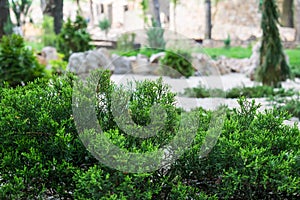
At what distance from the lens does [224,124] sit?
254 centimetres

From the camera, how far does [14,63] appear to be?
275 inches

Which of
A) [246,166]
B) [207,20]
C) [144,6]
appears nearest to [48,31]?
[144,6]

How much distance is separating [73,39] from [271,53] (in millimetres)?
5269

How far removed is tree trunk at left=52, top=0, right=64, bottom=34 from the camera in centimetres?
Answer: 1436

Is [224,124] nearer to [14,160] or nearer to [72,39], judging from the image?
[14,160]

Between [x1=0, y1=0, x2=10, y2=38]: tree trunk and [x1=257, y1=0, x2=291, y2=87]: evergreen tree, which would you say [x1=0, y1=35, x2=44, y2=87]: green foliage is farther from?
[x1=0, y1=0, x2=10, y2=38]: tree trunk

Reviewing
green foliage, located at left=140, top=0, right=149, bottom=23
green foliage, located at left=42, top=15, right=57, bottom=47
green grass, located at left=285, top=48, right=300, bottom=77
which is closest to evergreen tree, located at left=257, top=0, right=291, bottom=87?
green grass, located at left=285, top=48, right=300, bottom=77

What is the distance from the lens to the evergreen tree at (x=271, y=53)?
26.3ft

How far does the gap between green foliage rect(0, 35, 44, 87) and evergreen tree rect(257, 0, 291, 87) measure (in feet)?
13.4

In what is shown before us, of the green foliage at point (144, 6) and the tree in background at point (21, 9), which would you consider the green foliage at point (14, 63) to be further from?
the green foliage at point (144, 6)

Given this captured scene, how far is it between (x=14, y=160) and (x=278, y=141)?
1370 mm

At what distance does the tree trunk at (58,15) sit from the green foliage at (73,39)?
2.88m

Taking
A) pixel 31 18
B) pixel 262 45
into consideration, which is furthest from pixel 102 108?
pixel 31 18

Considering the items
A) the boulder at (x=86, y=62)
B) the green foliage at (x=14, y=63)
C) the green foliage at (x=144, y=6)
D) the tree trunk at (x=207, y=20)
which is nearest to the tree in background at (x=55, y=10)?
the green foliage at (x=144, y=6)
